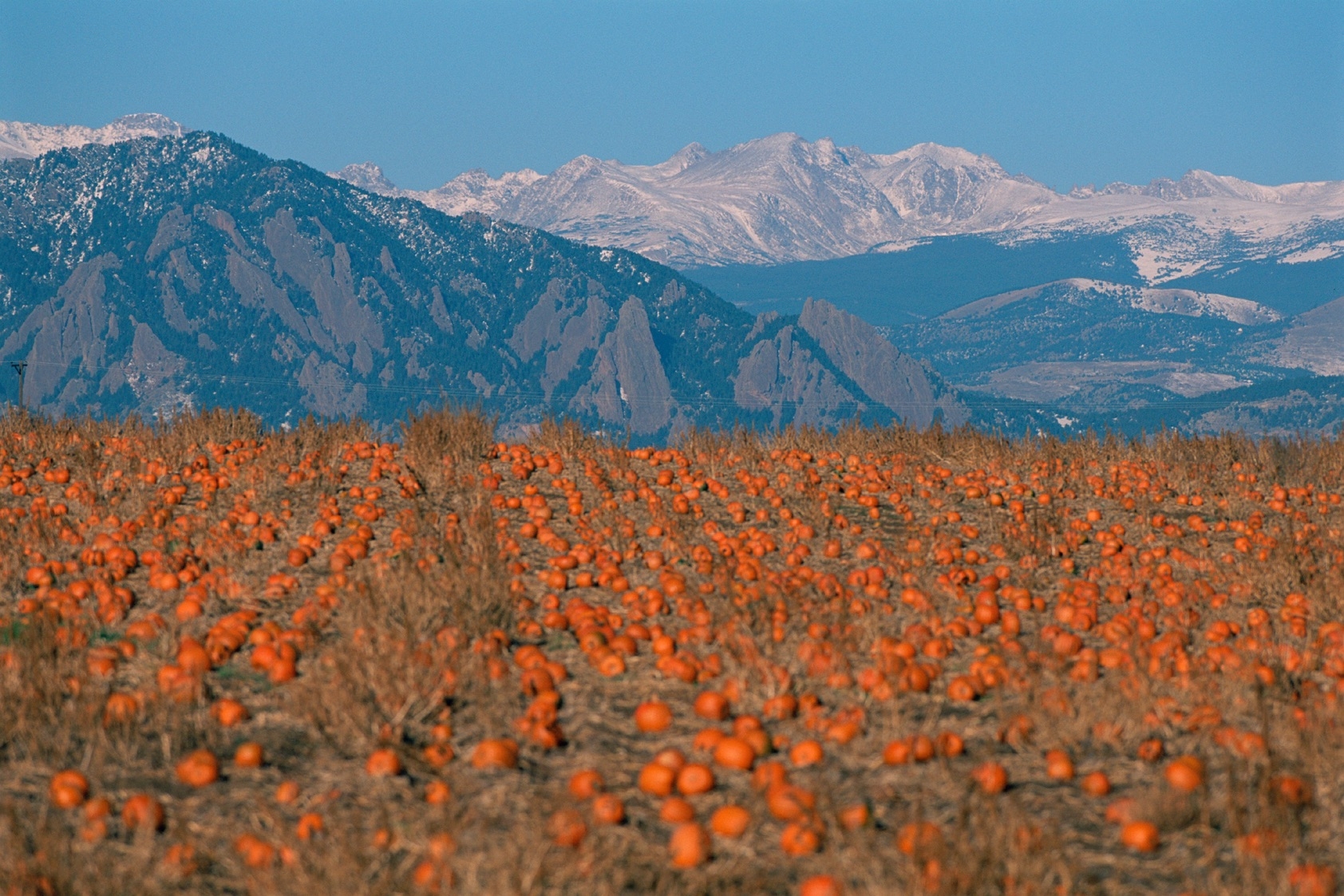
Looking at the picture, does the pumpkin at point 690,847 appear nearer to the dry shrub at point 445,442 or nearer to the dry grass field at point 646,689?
the dry grass field at point 646,689

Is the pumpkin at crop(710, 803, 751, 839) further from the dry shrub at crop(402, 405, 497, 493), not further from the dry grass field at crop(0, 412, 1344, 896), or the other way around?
the dry shrub at crop(402, 405, 497, 493)

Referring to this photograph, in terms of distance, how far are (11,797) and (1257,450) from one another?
14.5 meters

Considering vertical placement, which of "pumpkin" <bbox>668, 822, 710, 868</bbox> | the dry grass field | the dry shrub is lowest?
"pumpkin" <bbox>668, 822, 710, 868</bbox>

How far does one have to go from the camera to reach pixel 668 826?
5.03 metres

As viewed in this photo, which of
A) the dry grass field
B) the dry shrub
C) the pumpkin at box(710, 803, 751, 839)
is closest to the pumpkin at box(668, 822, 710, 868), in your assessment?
the dry grass field

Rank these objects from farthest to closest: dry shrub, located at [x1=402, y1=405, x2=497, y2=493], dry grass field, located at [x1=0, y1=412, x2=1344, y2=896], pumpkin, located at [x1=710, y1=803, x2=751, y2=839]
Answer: dry shrub, located at [x1=402, y1=405, x2=497, y2=493], pumpkin, located at [x1=710, y1=803, x2=751, y2=839], dry grass field, located at [x1=0, y1=412, x2=1344, y2=896]

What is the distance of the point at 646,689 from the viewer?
6582 mm

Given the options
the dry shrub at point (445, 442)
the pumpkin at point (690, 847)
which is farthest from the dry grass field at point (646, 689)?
the dry shrub at point (445, 442)

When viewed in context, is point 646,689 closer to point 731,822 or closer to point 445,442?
point 731,822

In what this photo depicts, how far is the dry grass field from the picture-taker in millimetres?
4652

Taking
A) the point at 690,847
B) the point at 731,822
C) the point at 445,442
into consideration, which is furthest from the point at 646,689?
the point at 445,442

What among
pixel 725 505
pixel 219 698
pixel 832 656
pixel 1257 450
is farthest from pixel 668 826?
pixel 1257 450

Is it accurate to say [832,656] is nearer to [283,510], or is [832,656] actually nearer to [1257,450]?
[283,510]

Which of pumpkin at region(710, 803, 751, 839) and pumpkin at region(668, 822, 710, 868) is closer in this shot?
pumpkin at region(668, 822, 710, 868)
